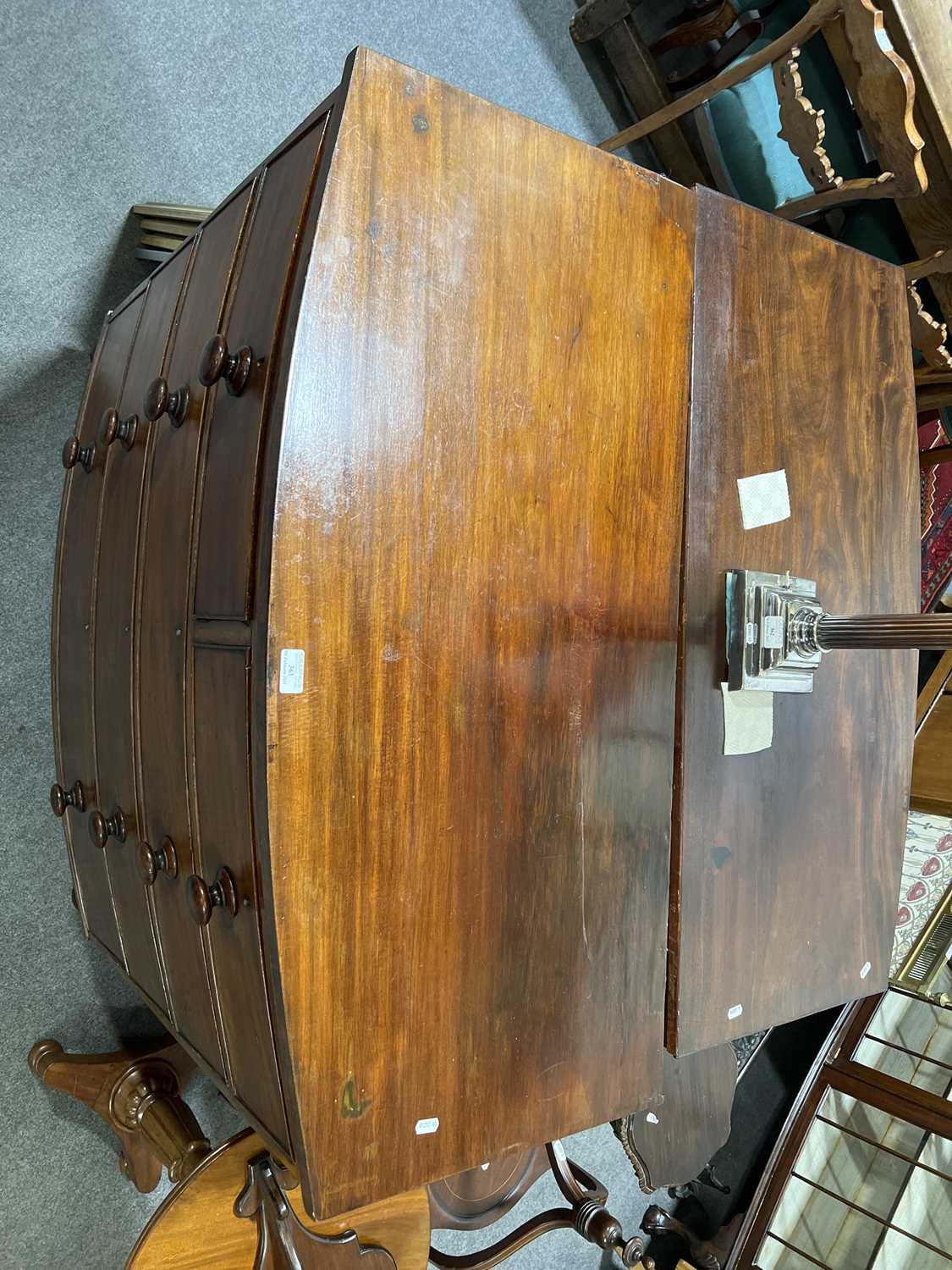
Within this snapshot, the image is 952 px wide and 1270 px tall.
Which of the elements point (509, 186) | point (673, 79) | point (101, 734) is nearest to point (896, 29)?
point (673, 79)

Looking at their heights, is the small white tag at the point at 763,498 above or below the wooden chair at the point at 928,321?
below

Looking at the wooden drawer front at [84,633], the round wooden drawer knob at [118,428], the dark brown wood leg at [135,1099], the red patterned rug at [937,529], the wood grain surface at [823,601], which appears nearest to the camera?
the wood grain surface at [823,601]

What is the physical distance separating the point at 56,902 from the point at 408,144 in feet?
4.83

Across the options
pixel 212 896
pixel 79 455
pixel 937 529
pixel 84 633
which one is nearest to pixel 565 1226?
pixel 212 896

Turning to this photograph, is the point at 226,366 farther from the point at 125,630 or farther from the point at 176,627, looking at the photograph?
the point at 125,630

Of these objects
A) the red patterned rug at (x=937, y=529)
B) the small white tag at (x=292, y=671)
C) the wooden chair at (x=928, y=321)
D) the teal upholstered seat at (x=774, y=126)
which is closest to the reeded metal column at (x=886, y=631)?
the small white tag at (x=292, y=671)

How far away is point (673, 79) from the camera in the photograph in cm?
248

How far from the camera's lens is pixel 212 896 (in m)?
0.99

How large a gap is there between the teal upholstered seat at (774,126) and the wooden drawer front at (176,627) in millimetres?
1525

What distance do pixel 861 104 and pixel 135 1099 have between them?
242 centimetres

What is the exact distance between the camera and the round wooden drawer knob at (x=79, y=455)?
1433 millimetres

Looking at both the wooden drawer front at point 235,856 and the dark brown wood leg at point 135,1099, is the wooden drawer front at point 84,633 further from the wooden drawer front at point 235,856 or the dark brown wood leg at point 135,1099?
the wooden drawer front at point 235,856

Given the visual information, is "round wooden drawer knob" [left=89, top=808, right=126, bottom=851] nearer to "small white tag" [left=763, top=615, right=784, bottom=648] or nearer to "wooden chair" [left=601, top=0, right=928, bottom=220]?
"small white tag" [left=763, top=615, right=784, bottom=648]

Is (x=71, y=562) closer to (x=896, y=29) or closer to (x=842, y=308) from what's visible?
(x=842, y=308)
